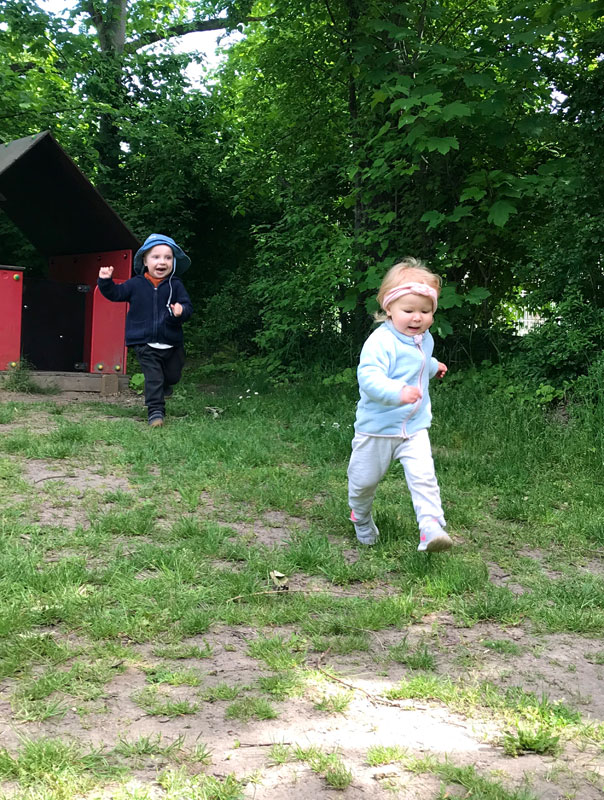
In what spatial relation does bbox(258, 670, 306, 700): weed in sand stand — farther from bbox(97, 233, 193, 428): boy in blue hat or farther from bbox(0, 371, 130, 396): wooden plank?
bbox(0, 371, 130, 396): wooden plank

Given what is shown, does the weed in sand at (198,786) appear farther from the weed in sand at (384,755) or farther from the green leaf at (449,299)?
the green leaf at (449,299)

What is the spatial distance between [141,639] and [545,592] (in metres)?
1.76

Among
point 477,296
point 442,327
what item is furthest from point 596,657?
point 477,296

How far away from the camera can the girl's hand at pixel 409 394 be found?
355 cm

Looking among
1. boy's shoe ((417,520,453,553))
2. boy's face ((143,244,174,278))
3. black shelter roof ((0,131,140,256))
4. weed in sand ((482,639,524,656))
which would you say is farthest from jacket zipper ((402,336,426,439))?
black shelter roof ((0,131,140,256))

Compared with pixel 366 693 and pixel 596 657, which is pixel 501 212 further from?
pixel 366 693

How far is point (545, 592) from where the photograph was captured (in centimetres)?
334

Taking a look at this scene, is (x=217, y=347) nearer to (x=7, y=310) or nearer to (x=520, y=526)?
(x=7, y=310)

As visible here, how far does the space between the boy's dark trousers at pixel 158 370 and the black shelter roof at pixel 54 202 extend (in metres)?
2.74

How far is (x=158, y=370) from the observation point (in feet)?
23.5

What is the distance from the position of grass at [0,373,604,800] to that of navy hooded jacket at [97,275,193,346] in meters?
1.30

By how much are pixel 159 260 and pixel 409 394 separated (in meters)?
4.31

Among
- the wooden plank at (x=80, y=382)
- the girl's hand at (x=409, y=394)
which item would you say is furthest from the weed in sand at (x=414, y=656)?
the wooden plank at (x=80, y=382)

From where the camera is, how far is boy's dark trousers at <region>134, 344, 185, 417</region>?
23.0 feet
